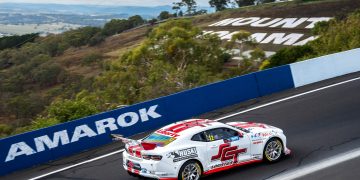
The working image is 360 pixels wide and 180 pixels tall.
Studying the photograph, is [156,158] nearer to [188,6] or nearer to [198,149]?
[198,149]

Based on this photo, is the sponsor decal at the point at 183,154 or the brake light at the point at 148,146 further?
the brake light at the point at 148,146

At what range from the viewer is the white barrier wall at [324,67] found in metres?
22.2

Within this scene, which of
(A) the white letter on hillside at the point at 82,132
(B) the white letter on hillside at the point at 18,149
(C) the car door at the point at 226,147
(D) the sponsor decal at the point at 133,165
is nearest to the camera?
(D) the sponsor decal at the point at 133,165

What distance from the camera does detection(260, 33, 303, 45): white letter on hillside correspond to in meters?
66.9

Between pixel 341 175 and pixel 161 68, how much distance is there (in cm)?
2781

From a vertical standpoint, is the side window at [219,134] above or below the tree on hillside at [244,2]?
below

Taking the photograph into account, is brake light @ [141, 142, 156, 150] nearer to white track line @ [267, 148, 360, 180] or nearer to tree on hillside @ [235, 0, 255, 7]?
white track line @ [267, 148, 360, 180]

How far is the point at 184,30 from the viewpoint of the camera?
156ft

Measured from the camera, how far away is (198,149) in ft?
36.0

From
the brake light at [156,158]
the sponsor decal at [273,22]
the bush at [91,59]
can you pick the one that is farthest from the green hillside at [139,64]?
the brake light at [156,158]

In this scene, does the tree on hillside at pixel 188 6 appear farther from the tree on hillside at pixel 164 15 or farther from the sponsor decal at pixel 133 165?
the sponsor decal at pixel 133 165

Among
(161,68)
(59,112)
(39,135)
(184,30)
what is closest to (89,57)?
(184,30)

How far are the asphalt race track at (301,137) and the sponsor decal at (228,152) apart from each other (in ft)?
1.39

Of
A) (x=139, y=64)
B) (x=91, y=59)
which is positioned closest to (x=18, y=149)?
(x=139, y=64)
